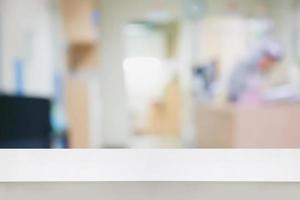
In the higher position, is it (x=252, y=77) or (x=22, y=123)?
(x=252, y=77)

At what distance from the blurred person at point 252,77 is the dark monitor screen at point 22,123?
1.11 m

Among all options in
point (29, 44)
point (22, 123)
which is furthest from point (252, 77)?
point (22, 123)

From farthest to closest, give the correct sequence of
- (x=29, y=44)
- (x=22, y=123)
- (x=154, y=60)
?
(x=154, y=60) < (x=29, y=44) < (x=22, y=123)

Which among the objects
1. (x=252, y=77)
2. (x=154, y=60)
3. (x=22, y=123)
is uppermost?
(x=154, y=60)

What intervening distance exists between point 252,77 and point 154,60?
4.70ft

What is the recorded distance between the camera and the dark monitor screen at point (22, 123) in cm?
121

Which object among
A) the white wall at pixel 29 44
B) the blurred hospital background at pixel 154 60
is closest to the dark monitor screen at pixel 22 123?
the white wall at pixel 29 44

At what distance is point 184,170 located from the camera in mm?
416

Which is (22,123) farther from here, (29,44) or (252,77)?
(252,77)

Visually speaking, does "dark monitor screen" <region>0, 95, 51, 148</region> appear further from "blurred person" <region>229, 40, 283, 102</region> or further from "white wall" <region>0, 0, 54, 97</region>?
"blurred person" <region>229, 40, 283, 102</region>

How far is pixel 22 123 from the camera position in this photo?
134 cm

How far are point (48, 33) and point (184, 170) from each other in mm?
2216

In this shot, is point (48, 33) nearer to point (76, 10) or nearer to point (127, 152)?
point (76, 10)

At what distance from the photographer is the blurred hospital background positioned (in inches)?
102
